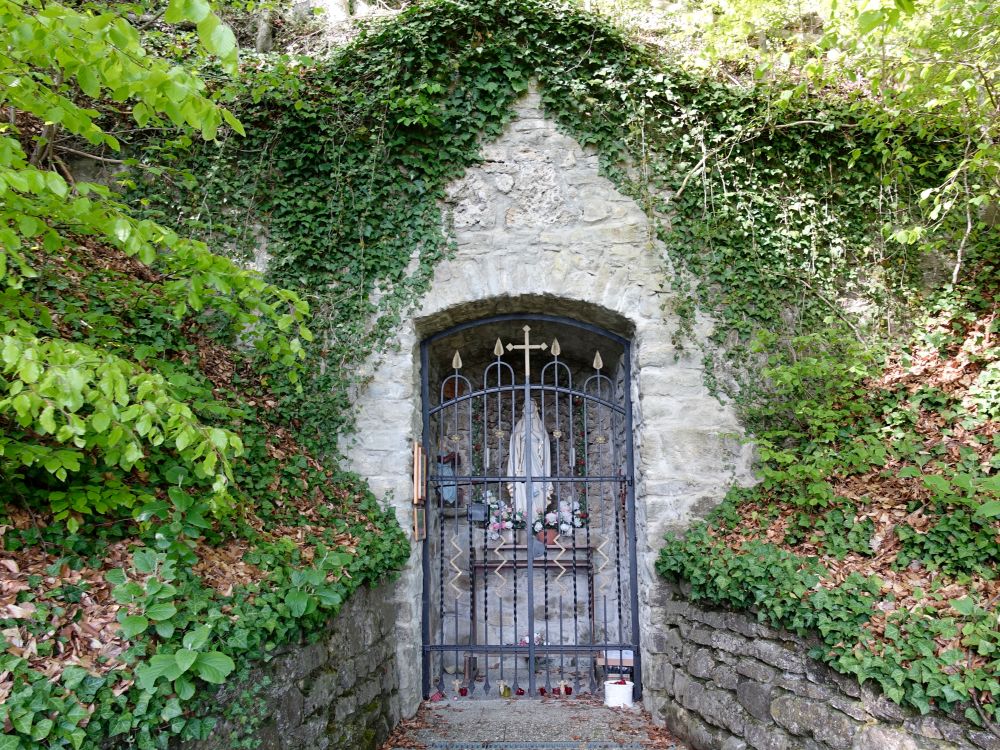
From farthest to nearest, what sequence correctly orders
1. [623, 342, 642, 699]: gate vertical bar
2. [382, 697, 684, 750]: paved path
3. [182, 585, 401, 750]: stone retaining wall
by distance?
[623, 342, 642, 699]: gate vertical bar → [382, 697, 684, 750]: paved path → [182, 585, 401, 750]: stone retaining wall

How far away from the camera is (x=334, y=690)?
126 inches

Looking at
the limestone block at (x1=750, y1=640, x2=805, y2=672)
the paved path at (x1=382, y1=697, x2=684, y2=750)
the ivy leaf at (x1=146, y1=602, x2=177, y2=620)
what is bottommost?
the paved path at (x1=382, y1=697, x2=684, y2=750)

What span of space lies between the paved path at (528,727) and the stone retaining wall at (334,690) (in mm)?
253

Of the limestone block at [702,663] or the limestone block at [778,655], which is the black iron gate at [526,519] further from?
the limestone block at [778,655]

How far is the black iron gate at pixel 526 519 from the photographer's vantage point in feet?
15.7

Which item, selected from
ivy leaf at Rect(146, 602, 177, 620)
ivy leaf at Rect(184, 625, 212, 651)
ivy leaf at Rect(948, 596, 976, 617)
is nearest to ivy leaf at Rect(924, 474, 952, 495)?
ivy leaf at Rect(948, 596, 976, 617)

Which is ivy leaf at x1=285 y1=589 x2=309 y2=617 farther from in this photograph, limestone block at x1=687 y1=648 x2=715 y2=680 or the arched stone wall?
limestone block at x1=687 y1=648 x2=715 y2=680

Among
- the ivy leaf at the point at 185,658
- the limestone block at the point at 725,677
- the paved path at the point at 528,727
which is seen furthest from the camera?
the paved path at the point at 528,727

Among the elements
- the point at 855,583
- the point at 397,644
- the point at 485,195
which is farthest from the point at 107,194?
the point at 855,583

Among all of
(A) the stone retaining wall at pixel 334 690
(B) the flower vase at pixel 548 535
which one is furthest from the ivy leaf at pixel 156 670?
(B) the flower vase at pixel 548 535

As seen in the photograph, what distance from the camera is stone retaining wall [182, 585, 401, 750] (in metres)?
2.58

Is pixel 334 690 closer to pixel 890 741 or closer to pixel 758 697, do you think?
pixel 758 697

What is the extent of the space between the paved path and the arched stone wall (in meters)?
0.28

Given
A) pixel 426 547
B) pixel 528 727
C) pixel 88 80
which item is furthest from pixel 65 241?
pixel 528 727
